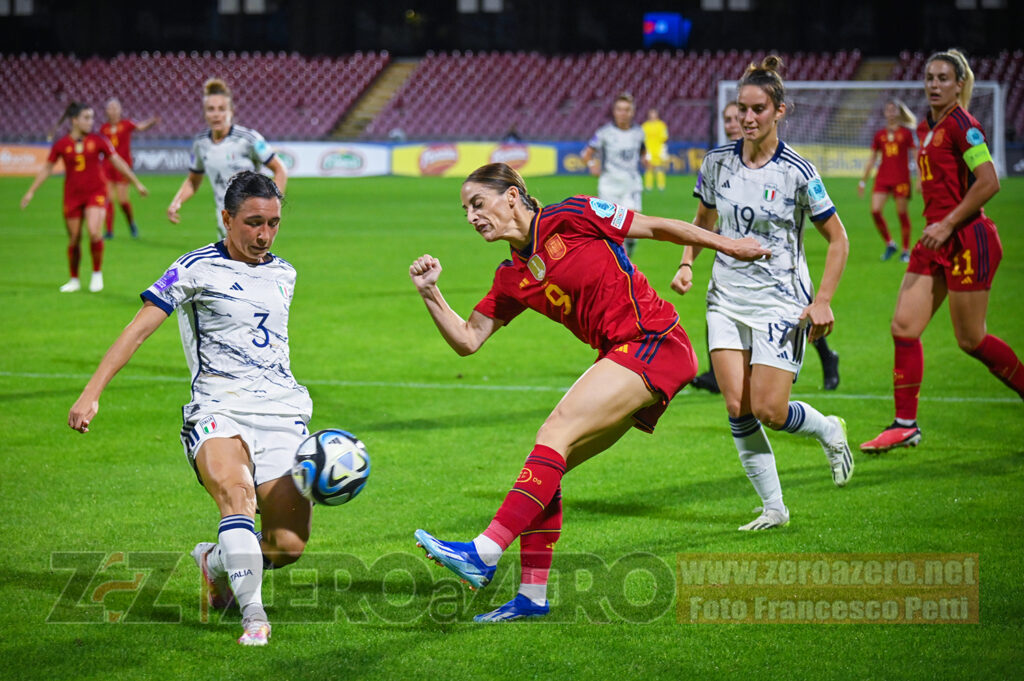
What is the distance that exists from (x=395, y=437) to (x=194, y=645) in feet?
11.1

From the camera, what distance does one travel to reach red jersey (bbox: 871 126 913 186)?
55.7 feet

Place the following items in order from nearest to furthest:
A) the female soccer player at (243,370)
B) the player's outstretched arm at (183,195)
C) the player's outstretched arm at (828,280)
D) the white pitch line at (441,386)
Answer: the female soccer player at (243,370) < the player's outstretched arm at (828,280) < the white pitch line at (441,386) < the player's outstretched arm at (183,195)

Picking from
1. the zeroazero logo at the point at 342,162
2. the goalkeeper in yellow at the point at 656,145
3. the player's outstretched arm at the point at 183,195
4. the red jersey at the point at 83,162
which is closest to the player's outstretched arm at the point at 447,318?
the player's outstretched arm at the point at 183,195

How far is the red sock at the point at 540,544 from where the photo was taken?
14.7ft

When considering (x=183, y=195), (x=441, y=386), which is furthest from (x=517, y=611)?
(x=183, y=195)

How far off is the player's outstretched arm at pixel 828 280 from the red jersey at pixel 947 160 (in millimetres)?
1683

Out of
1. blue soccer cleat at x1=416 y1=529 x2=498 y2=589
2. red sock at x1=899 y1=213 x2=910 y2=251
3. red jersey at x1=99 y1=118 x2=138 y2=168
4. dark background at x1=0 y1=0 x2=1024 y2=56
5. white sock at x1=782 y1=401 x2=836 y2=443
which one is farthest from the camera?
dark background at x1=0 y1=0 x2=1024 y2=56

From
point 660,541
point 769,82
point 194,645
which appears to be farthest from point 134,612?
point 769,82

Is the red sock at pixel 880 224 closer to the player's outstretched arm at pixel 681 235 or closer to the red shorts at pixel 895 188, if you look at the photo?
the red shorts at pixel 895 188

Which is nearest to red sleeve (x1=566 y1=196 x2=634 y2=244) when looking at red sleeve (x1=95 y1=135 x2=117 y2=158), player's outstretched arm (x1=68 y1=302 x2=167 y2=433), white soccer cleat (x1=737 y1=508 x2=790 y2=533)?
player's outstretched arm (x1=68 y1=302 x2=167 y2=433)

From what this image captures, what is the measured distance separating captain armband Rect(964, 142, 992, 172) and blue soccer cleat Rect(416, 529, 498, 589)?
4255mm

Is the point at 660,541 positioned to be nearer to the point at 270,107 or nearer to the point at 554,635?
the point at 554,635

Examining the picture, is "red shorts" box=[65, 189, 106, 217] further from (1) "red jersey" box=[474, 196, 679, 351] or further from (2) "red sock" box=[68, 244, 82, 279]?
(1) "red jersey" box=[474, 196, 679, 351]

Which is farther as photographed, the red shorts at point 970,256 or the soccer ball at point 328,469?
the red shorts at point 970,256
